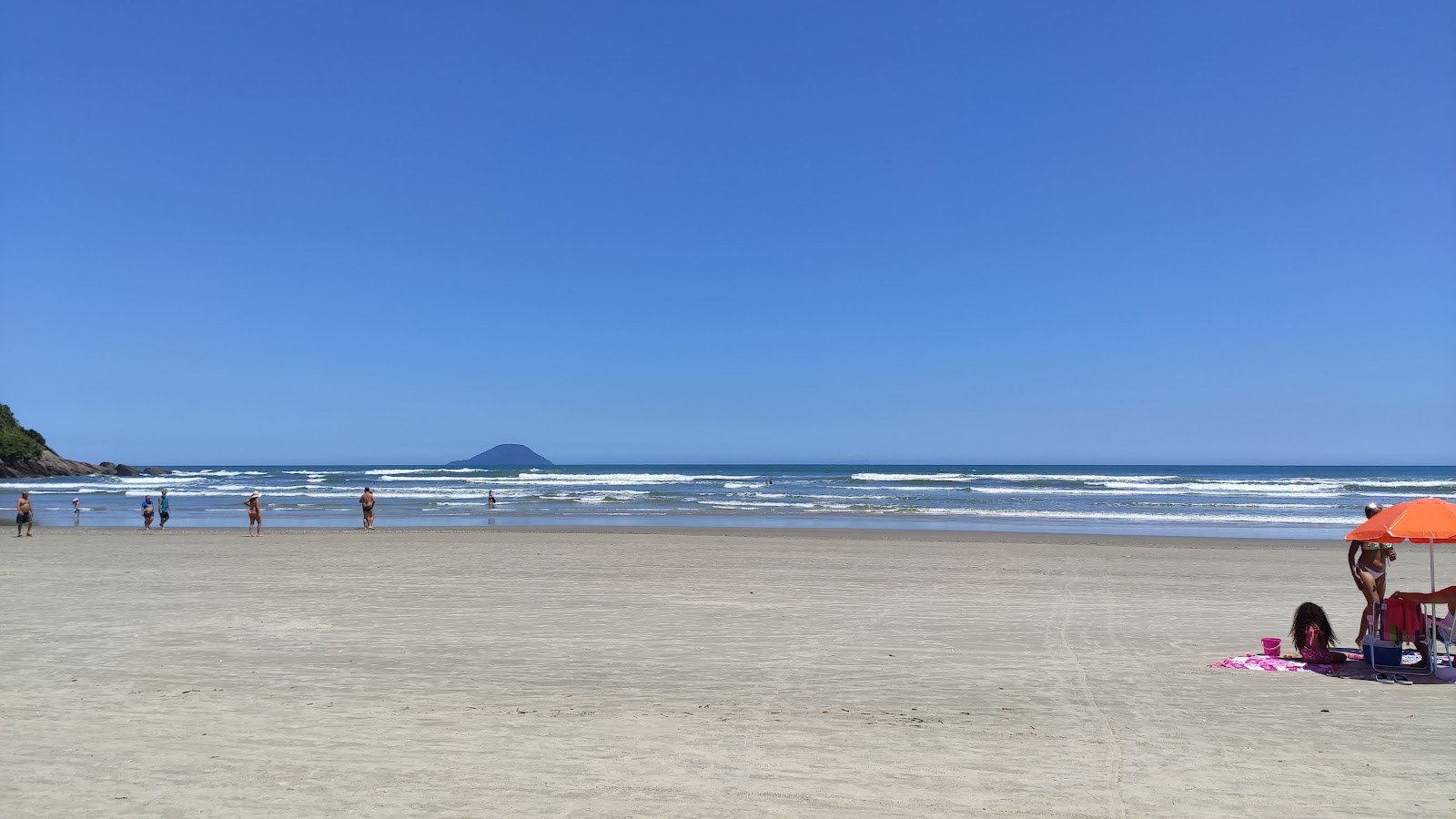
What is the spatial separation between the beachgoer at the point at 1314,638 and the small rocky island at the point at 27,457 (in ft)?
314

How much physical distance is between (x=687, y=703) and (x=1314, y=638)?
5.58 meters

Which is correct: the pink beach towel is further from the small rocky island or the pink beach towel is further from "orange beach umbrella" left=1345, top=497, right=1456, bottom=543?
the small rocky island

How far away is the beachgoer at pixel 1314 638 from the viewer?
25.4 feet

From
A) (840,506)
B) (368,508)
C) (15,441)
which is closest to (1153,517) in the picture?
(840,506)

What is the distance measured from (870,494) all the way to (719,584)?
3461 cm

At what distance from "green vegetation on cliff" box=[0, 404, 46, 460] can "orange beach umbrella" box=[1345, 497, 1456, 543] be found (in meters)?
96.4

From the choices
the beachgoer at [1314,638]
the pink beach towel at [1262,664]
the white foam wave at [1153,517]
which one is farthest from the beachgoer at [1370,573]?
the white foam wave at [1153,517]

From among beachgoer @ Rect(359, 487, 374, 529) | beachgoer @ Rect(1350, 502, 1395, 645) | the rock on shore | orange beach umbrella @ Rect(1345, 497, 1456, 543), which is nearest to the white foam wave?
beachgoer @ Rect(359, 487, 374, 529)

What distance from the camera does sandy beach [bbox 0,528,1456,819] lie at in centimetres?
477

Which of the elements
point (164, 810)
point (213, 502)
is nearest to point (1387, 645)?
point (164, 810)

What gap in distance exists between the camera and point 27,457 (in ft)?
262

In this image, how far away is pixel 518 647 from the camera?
865 cm

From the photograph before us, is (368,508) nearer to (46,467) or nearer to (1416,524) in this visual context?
(1416,524)

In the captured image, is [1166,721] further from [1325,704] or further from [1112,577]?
[1112,577]
